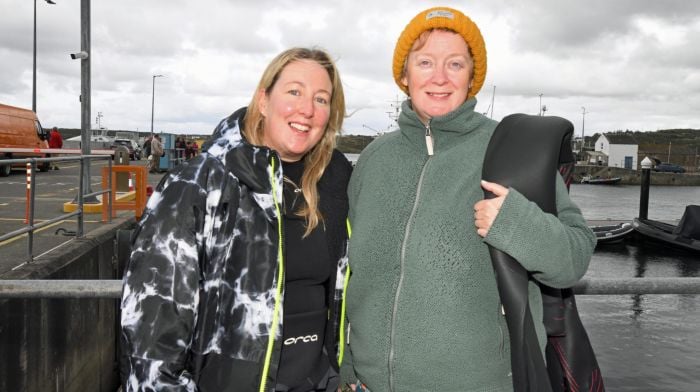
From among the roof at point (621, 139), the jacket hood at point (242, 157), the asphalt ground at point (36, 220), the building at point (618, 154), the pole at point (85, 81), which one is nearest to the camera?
the jacket hood at point (242, 157)

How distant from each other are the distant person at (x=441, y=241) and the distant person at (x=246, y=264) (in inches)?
6.3

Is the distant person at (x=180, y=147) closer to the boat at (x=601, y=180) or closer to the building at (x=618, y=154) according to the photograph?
the boat at (x=601, y=180)

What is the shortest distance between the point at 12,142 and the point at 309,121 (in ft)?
76.5

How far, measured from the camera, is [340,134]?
8.59 feet

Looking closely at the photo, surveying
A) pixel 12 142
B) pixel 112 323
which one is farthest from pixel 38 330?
pixel 12 142

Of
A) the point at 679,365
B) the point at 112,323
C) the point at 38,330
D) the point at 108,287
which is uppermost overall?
the point at 108,287

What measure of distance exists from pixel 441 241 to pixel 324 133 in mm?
800

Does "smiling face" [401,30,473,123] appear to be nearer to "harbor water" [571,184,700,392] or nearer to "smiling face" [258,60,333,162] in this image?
"smiling face" [258,60,333,162]

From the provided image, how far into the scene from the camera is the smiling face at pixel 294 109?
223cm

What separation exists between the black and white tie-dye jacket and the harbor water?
1307 cm

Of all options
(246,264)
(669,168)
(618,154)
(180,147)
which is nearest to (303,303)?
(246,264)

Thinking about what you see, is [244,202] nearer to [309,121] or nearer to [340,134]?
[309,121]

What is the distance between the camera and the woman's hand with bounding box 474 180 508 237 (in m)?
1.82

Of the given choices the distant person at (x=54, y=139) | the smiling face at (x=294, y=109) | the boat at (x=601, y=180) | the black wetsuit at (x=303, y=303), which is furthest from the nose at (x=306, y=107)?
the boat at (x=601, y=180)
